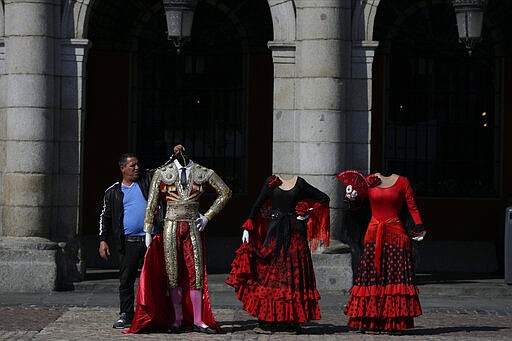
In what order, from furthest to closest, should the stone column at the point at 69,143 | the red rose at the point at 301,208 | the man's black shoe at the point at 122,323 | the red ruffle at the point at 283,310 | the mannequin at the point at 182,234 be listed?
the stone column at the point at 69,143, the red rose at the point at 301,208, the man's black shoe at the point at 122,323, the mannequin at the point at 182,234, the red ruffle at the point at 283,310

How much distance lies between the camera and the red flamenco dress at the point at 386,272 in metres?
13.6

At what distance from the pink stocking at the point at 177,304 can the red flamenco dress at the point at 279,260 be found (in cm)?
50

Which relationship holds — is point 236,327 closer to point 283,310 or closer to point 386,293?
point 283,310

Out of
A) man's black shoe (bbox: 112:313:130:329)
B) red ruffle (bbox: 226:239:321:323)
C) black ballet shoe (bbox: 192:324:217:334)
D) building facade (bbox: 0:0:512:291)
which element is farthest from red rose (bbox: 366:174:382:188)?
building facade (bbox: 0:0:512:291)

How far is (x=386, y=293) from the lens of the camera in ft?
44.7

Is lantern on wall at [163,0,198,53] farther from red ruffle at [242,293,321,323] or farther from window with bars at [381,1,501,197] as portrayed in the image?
window with bars at [381,1,501,197]

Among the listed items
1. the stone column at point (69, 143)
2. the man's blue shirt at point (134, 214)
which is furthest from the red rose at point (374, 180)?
the stone column at point (69, 143)

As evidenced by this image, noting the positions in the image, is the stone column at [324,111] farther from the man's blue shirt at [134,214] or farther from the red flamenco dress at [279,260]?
the man's blue shirt at [134,214]

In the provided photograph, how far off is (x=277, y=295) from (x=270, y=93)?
8.88 metres

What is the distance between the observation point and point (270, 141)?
72.4ft

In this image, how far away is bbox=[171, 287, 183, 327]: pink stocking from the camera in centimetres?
1370

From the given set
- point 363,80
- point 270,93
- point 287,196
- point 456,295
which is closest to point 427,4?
point 270,93

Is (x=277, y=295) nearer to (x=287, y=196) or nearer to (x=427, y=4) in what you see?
(x=287, y=196)

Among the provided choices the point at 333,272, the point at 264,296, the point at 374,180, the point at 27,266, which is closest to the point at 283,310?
the point at 264,296
